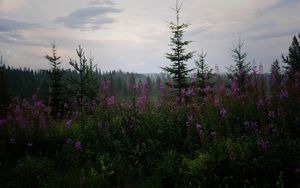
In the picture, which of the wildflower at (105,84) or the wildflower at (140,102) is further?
the wildflower at (105,84)

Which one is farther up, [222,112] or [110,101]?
[110,101]

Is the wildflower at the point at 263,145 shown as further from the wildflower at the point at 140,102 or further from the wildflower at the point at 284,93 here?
the wildflower at the point at 140,102

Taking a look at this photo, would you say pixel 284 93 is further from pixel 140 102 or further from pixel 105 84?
pixel 105 84

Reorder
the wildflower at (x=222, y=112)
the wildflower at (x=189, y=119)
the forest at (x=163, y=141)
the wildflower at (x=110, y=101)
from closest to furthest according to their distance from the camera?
the forest at (x=163, y=141) → the wildflower at (x=222, y=112) → the wildflower at (x=189, y=119) → the wildflower at (x=110, y=101)

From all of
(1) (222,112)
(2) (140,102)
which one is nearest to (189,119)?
(1) (222,112)

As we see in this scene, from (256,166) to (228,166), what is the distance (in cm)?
53

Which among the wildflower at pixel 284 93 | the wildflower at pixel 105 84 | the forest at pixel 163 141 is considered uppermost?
the wildflower at pixel 105 84

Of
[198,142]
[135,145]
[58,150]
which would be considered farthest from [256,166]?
[58,150]

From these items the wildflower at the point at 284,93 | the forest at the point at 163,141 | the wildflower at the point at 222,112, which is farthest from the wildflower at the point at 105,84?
the wildflower at the point at 284,93

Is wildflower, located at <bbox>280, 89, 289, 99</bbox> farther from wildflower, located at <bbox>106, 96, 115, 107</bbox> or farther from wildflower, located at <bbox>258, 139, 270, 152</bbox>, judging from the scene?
wildflower, located at <bbox>106, 96, 115, 107</bbox>

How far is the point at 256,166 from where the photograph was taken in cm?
552

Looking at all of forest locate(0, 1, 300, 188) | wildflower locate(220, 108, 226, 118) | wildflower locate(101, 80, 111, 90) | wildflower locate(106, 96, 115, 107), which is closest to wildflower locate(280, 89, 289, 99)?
forest locate(0, 1, 300, 188)

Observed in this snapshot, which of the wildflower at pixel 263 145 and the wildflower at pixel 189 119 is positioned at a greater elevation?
the wildflower at pixel 189 119

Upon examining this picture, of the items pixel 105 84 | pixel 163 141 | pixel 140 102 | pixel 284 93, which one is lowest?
pixel 163 141
